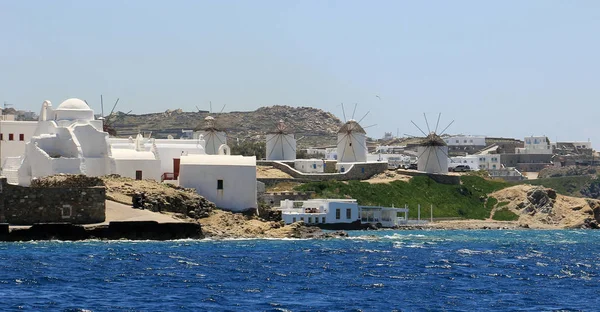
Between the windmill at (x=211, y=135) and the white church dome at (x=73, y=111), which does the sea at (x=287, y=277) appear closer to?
the white church dome at (x=73, y=111)

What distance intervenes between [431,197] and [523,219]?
30.9 feet

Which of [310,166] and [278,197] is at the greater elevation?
[310,166]

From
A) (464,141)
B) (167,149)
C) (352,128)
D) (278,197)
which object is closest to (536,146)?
(464,141)

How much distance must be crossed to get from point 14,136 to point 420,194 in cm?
4400

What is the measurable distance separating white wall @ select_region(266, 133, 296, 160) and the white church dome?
1721 inches

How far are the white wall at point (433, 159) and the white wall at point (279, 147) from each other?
14.6 m

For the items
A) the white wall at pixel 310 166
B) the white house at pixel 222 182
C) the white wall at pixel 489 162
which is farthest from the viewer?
the white wall at pixel 489 162

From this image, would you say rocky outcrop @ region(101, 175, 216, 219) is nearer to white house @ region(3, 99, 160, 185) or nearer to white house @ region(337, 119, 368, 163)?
white house @ region(3, 99, 160, 185)

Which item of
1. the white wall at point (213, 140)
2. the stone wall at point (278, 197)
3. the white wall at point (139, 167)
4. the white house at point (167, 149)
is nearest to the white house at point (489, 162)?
the white wall at point (213, 140)

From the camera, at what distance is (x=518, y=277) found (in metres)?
48.7

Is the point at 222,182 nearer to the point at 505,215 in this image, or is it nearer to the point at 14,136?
the point at 14,136

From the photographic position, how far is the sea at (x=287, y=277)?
38594 mm

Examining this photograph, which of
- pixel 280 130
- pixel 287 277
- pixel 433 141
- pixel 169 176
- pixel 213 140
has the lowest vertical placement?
pixel 287 277

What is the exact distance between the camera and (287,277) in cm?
4666
